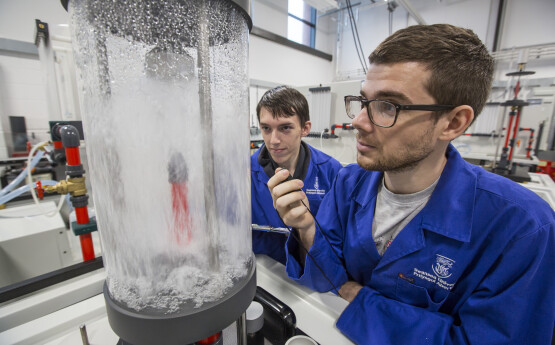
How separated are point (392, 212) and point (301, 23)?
5.94 metres

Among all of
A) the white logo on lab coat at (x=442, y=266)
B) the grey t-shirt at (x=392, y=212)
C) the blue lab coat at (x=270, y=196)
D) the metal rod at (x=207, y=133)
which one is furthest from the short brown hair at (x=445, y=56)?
the blue lab coat at (x=270, y=196)

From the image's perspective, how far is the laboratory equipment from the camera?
0.32 m

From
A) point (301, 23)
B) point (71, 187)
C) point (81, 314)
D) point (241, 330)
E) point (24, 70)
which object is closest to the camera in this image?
point (241, 330)

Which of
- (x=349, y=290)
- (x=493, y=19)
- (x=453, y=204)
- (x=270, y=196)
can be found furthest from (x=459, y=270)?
(x=493, y=19)

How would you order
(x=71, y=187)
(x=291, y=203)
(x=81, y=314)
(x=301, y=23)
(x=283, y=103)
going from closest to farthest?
1. (x=81, y=314)
2. (x=291, y=203)
3. (x=71, y=187)
4. (x=283, y=103)
5. (x=301, y=23)

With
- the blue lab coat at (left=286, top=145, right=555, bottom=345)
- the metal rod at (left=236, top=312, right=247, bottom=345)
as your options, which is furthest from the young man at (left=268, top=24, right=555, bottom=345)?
the metal rod at (left=236, top=312, right=247, bottom=345)

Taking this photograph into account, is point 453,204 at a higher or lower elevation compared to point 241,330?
higher

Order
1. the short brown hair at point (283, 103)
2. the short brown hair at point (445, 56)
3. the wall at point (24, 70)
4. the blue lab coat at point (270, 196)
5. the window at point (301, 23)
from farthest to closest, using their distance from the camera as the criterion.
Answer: the window at point (301, 23) → the wall at point (24, 70) → the short brown hair at point (283, 103) → the blue lab coat at point (270, 196) → the short brown hair at point (445, 56)

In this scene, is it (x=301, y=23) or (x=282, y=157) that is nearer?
(x=282, y=157)

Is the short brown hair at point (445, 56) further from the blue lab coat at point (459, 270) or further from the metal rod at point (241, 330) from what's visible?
the metal rod at point (241, 330)

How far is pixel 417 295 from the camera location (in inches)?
28.0

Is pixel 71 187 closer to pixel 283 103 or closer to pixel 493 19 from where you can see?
pixel 283 103

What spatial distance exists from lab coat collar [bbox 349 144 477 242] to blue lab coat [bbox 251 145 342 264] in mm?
660

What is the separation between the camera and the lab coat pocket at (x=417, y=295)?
0.68 metres
